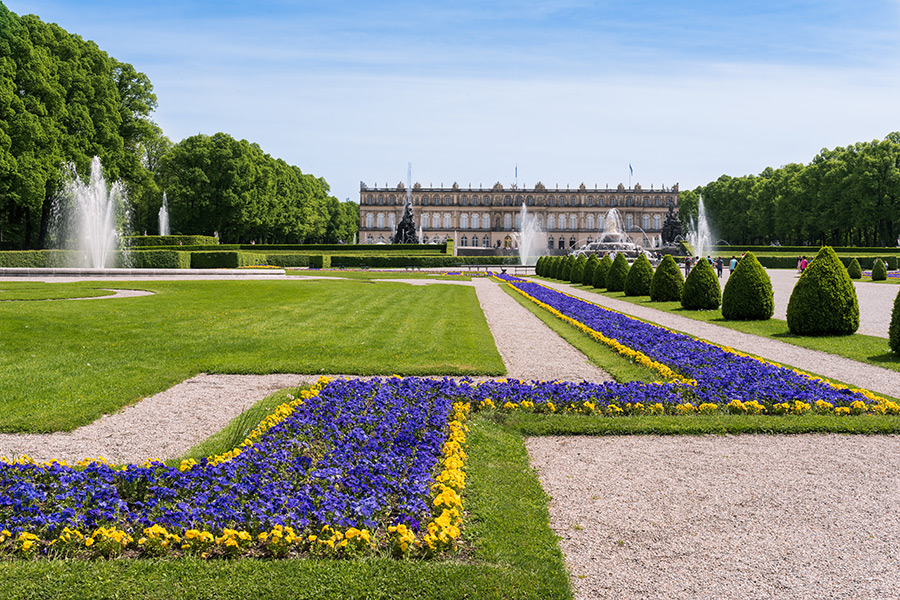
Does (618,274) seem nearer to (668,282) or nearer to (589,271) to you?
(589,271)

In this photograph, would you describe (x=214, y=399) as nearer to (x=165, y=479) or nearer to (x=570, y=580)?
(x=165, y=479)

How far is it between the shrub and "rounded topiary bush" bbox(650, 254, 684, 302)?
32.1 ft

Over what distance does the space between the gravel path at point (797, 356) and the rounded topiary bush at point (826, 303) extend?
2.99 feet

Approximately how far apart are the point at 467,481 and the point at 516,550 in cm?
110

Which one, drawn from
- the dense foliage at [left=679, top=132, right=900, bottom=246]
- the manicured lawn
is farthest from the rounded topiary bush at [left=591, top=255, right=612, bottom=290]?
the dense foliage at [left=679, top=132, right=900, bottom=246]

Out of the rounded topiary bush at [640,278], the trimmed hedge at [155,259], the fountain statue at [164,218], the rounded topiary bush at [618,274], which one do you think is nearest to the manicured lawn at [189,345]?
the rounded topiary bush at [640,278]

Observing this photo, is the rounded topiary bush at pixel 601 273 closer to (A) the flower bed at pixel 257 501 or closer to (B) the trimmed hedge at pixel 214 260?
(B) the trimmed hedge at pixel 214 260

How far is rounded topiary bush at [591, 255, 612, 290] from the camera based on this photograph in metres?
26.9

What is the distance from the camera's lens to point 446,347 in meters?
10.9

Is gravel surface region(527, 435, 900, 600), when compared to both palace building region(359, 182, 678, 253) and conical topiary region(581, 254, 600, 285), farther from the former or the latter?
palace building region(359, 182, 678, 253)

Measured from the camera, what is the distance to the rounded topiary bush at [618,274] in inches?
982

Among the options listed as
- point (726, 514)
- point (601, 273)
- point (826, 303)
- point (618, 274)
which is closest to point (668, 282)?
point (618, 274)

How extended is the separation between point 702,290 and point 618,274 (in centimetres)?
731

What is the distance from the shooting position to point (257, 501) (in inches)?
159
